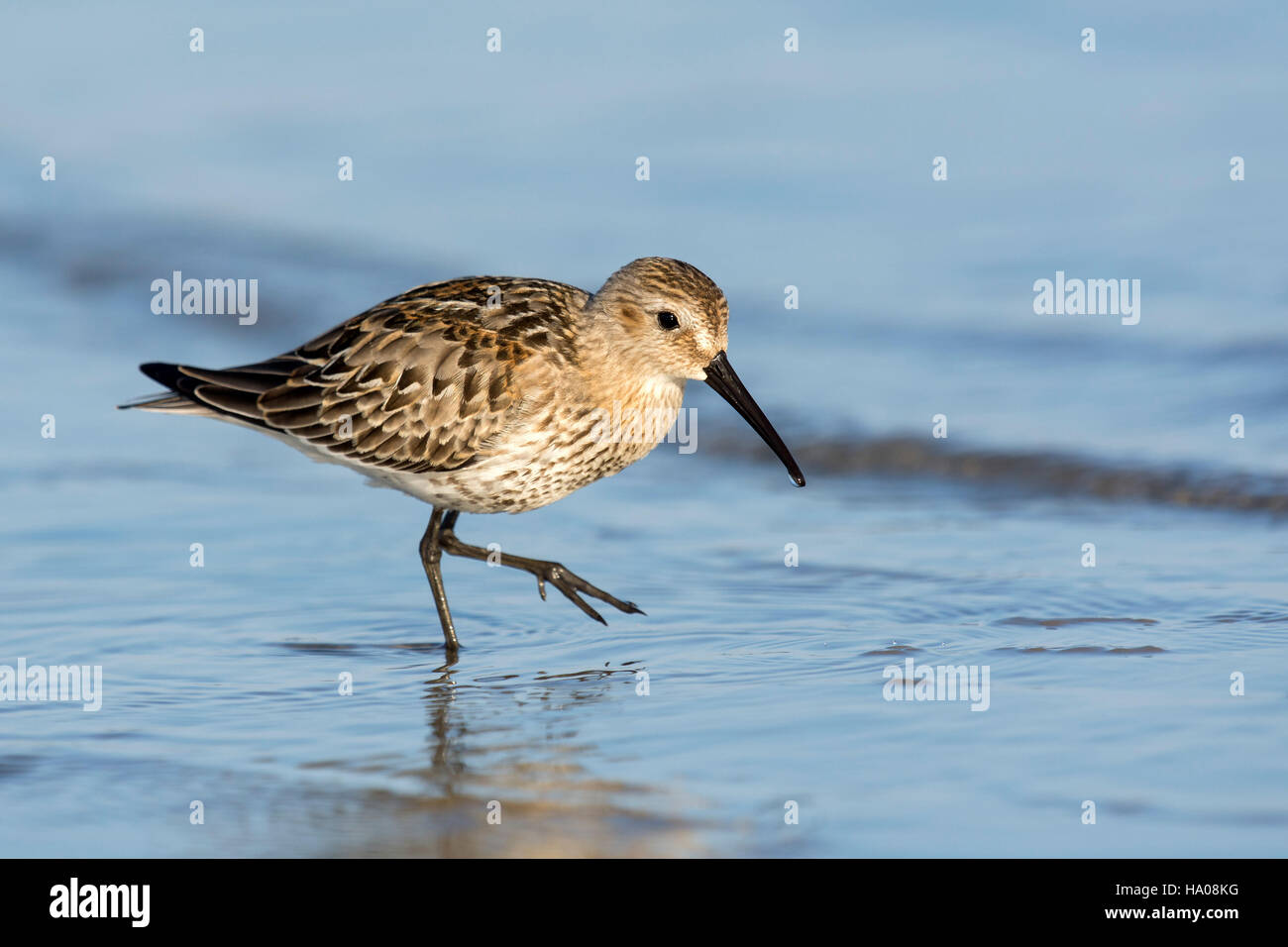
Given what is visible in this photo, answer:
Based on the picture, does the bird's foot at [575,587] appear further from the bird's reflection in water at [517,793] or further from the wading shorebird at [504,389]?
the bird's reflection in water at [517,793]

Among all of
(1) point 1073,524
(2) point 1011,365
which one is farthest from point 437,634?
(2) point 1011,365

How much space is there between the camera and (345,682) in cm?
711

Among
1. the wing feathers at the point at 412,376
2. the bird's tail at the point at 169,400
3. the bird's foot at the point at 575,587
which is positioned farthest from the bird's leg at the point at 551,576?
the bird's tail at the point at 169,400

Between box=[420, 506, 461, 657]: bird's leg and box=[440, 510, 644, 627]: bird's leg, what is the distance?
1cm

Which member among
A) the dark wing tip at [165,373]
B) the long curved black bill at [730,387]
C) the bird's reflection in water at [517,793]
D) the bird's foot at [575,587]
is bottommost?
the bird's reflection in water at [517,793]

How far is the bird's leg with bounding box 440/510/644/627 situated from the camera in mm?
7805

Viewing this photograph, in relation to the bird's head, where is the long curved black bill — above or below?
below

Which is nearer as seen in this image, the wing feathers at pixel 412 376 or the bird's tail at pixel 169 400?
the wing feathers at pixel 412 376

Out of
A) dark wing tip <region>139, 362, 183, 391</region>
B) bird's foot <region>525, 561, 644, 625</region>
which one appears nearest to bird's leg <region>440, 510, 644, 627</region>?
bird's foot <region>525, 561, 644, 625</region>

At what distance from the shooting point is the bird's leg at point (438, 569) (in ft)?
25.3

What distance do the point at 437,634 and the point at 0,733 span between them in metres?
2.16

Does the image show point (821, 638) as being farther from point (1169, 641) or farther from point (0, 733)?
point (0, 733)

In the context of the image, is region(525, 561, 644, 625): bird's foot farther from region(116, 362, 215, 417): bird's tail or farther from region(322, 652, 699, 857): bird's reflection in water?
region(116, 362, 215, 417): bird's tail
